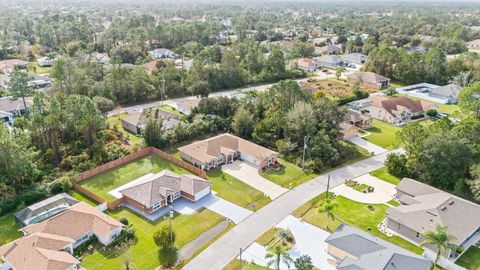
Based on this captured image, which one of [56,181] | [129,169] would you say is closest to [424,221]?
[129,169]

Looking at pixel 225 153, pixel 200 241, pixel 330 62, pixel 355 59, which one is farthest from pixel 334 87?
pixel 200 241

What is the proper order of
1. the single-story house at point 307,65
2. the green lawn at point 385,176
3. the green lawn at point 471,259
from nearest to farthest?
1. the green lawn at point 471,259
2. the green lawn at point 385,176
3. the single-story house at point 307,65

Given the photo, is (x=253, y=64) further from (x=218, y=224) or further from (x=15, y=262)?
(x=15, y=262)

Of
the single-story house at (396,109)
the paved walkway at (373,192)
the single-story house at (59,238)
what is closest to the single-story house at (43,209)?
the single-story house at (59,238)

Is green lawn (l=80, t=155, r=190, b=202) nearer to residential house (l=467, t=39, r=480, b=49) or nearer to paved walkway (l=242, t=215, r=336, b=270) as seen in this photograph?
paved walkway (l=242, t=215, r=336, b=270)

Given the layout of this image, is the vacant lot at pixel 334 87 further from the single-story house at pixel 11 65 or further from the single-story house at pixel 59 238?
the single-story house at pixel 11 65

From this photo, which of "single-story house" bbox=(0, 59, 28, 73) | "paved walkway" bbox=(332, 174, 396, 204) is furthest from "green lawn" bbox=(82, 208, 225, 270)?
"single-story house" bbox=(0, 59, 28, 73)
